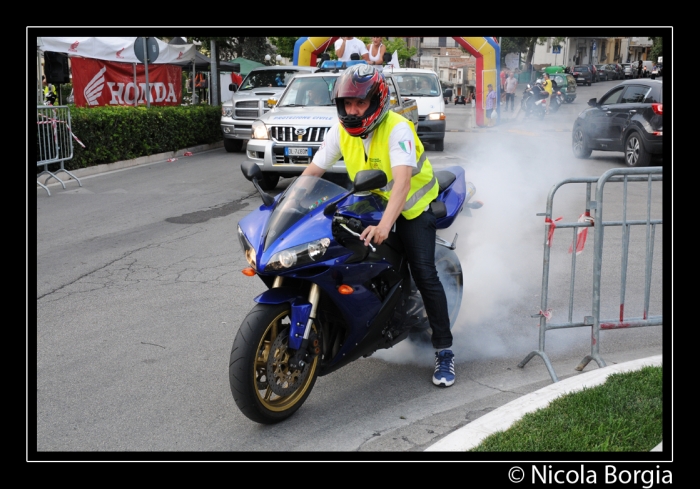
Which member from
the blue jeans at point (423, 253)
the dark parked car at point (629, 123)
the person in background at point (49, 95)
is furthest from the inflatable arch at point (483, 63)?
the blue jeans at point (423, 253)

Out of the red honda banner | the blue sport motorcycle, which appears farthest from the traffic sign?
the blue sport motorcycle

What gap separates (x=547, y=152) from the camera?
18969mm

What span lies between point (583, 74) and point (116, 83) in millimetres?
45584

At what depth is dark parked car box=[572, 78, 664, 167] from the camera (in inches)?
577

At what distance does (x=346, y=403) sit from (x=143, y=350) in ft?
5.48

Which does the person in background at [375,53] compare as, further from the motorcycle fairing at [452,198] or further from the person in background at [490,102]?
the motorcycle fairing at [452,198]

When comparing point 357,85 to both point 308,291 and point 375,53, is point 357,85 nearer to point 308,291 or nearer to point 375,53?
point 308,291

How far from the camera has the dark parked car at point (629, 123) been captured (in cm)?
1466

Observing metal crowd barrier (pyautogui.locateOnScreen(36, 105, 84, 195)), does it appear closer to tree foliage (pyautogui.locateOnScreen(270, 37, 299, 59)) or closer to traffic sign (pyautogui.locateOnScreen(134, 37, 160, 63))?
traffic sign (pyautogui.locateOnScreen(134, 37, 160, 63))

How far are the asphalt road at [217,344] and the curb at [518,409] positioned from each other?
21cm

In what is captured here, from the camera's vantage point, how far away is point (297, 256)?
12.3ft
